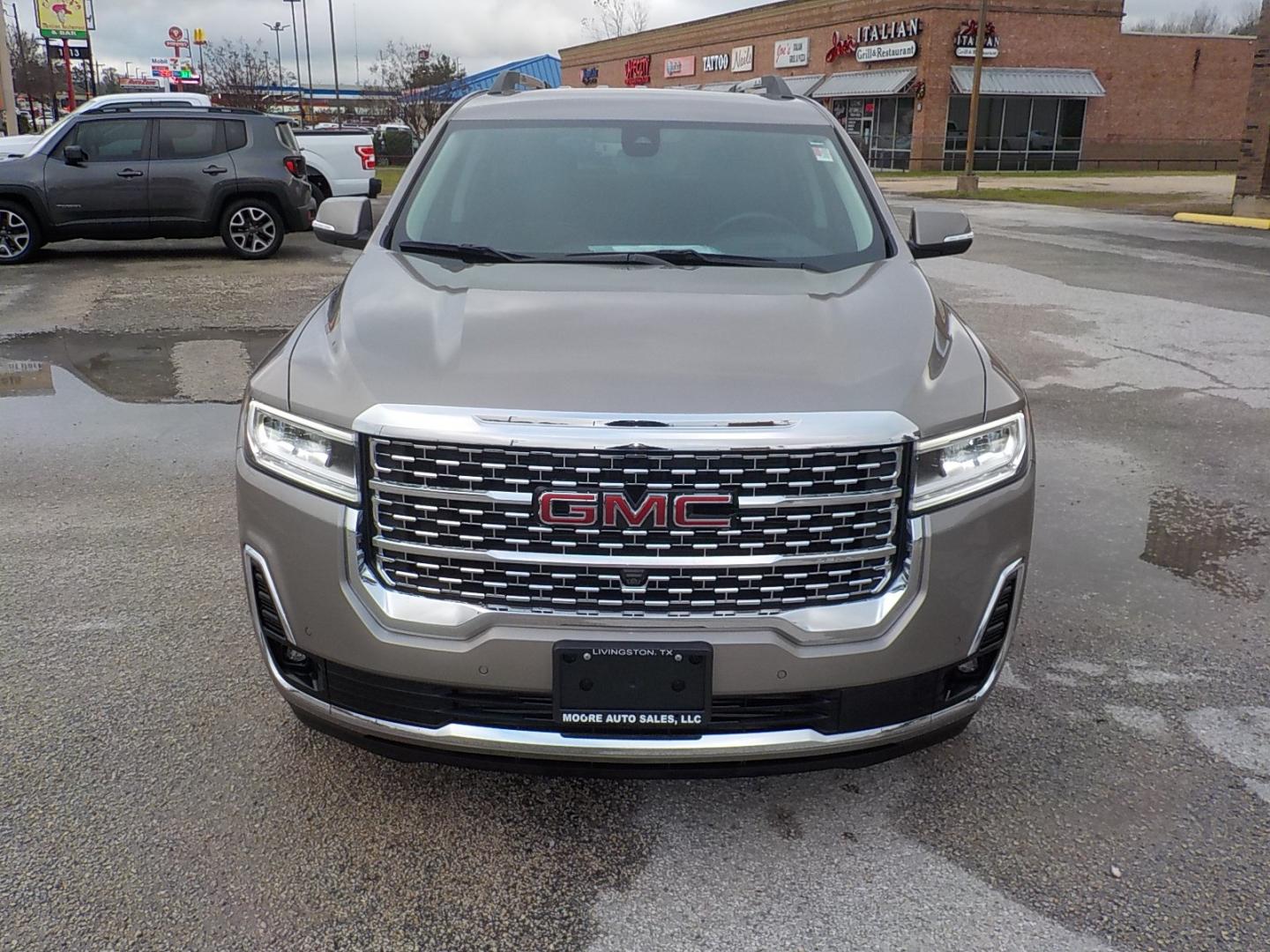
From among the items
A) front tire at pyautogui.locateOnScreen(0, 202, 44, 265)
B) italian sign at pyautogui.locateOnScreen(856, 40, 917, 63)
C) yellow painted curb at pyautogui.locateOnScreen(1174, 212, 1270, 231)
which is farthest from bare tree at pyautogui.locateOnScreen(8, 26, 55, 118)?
yellow painted curb at pyautogui.locateOnScreen(1174, 212, 1270, 231)

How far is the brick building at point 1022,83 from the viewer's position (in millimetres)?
43719

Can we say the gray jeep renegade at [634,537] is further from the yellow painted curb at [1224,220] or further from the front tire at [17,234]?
the yellow painted curb at [1224,220]

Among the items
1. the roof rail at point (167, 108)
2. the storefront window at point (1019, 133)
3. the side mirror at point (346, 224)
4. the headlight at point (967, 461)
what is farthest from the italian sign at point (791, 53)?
the headlight at point (967, 461)

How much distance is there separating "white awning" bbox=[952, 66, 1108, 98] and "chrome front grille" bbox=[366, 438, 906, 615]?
146 ft

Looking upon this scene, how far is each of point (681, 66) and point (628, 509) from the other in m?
63.3

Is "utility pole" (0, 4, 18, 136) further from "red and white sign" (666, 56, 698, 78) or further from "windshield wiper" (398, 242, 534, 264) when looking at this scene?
"red and white sign" (666, 56, 698, 78)

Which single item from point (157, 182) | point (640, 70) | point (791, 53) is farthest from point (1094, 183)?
point (640, 70)

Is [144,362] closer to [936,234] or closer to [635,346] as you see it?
[936,234]

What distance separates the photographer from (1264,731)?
3.40 m

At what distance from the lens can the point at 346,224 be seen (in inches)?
166

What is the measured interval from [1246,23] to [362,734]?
98.8 m

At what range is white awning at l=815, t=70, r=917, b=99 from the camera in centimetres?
4419

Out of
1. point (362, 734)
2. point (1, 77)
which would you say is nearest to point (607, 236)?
point (362, 734)

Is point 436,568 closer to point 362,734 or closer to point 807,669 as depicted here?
point 362,734
